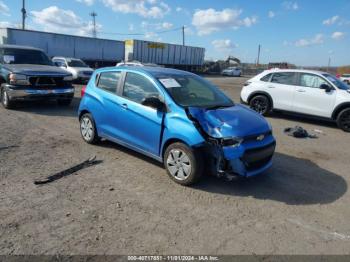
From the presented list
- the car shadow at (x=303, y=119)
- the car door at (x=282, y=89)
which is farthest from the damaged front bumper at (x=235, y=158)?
the car shadow at (x=303, y=119)

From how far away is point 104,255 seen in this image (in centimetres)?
296

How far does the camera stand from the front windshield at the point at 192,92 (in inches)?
190

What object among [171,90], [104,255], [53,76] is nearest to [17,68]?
[53,76]

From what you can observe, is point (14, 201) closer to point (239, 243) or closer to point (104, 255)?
point (104, 255)

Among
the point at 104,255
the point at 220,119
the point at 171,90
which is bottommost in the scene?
the point at 104,255

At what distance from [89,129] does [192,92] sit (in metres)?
2.35

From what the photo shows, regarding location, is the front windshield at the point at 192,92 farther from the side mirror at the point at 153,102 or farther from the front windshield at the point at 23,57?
the front windshield at the point at 23,57

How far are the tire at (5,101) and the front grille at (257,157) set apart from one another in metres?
7.80

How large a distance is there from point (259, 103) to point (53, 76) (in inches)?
265

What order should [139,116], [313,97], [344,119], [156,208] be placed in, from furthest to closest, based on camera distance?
[313,97]
[344,119]
[139,116]
[156,208]

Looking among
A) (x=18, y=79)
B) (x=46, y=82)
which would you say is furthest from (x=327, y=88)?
(x=18, y=79)

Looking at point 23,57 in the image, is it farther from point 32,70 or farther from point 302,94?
point 302,94

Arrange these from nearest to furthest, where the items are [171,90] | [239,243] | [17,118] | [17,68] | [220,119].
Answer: [239,243] → [220,119] → [171,90] → [17,118] → [17,68]

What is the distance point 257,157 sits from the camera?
4.44 meters
